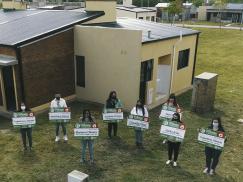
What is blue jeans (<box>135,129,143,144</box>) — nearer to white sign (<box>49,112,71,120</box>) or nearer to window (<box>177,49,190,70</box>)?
white sign (<box>49,112,71,120</box>)

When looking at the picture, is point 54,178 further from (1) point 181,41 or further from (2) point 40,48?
(1) point 181,41

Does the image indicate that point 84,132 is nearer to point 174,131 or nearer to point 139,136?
point 139,136

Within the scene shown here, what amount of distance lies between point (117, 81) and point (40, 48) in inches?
148

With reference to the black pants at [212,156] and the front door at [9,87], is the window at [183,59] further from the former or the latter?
the front door at [9,87]

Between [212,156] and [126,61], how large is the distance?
20.4 ft

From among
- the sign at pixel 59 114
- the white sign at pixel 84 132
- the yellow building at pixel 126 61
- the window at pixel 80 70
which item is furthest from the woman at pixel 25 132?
the window at pixel 80 70

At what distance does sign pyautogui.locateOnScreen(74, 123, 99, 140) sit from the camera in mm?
9242

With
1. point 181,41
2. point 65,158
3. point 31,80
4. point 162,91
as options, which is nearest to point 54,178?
point 65,158

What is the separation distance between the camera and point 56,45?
→ 46.2 ft

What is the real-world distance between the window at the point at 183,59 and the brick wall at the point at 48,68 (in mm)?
6010

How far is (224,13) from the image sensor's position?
67.4 metres

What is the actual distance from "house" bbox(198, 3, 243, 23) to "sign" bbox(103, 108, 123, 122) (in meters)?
58.3

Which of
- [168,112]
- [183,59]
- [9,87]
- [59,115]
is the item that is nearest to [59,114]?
[59,115]

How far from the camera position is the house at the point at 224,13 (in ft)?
213
